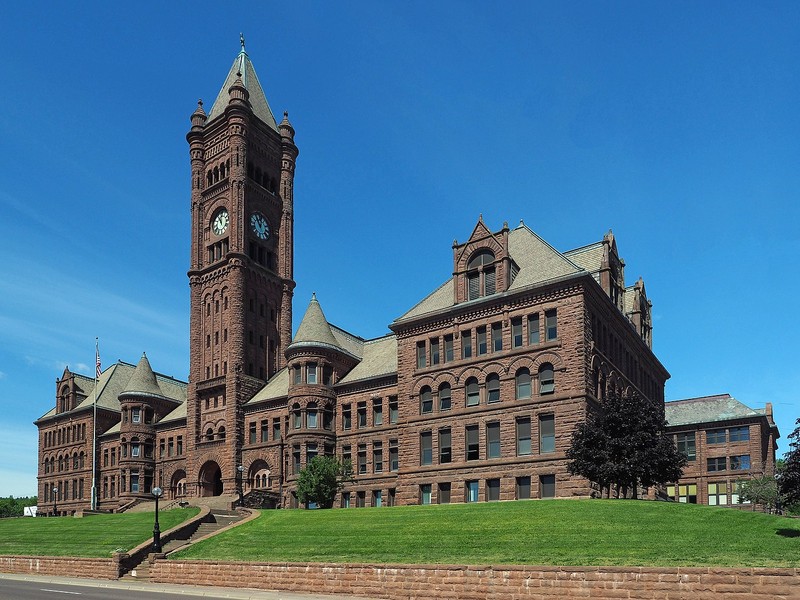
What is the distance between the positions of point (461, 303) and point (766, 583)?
1320 inches

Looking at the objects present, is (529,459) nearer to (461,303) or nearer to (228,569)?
(461,303)

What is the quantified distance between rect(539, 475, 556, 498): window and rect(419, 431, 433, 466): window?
28.5 feet

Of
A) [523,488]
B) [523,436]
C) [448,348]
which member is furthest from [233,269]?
[523,488]

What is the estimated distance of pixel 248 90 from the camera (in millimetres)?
86500

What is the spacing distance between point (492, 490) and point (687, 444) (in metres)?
32.5

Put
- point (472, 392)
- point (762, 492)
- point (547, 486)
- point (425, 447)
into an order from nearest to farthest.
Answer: point (547, 486) < point (472, 392) < point (425, 447) < point (762, 492)

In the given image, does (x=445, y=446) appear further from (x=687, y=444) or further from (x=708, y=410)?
(x=708, y=410)

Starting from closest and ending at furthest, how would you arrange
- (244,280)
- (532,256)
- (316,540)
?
(316,540)
(532,256)
(244,280)

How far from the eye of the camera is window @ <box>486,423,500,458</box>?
50697 millimetres

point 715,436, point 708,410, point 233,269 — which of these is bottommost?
point 715,436

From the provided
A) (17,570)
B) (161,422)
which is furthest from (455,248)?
(161,422)

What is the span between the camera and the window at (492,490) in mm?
50031

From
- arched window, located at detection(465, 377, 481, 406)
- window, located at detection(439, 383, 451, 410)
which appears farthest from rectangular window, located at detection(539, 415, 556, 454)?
window, located at detection(439, 383, 451, 410)

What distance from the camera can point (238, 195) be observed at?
259 feet
